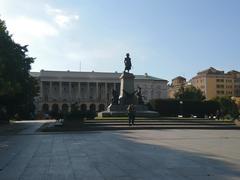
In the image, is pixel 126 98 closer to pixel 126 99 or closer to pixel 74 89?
pixel 126 99

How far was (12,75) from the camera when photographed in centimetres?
5953

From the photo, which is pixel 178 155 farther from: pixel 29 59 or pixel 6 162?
pixel 29 59

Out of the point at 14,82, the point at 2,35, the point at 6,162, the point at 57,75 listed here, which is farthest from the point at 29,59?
the point at 57,75

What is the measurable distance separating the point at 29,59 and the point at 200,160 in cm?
Answer: 5928

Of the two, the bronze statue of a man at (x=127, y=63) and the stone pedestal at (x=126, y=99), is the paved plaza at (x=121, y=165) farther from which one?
the bronze statue of a man at (x=127, y=63)

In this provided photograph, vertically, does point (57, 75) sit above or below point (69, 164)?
above

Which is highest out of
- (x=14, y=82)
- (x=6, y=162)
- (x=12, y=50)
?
(x=12, y=50)

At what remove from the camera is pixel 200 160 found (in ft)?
50.6

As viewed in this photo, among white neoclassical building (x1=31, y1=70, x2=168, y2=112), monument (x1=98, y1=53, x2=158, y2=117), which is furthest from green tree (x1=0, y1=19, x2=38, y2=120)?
white neoclassical building (x1=31, y1=70, x2=168, y2=112)

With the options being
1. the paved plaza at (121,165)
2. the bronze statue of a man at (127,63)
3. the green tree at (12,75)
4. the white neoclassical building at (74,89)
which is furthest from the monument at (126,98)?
the white neoclassical building at (74,89)

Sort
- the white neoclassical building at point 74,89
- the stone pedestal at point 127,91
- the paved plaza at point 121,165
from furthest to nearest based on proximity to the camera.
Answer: the white neoclassical building at point 74,89
the stone pedestal at point 127,91
the paved plaza at point 121,165

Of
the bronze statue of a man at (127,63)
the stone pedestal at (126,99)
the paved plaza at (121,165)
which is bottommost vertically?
the paved plaza at (121,165)

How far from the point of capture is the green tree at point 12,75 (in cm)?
5459

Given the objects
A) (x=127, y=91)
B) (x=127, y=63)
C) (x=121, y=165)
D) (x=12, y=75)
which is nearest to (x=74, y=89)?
(x=127, y=63)
